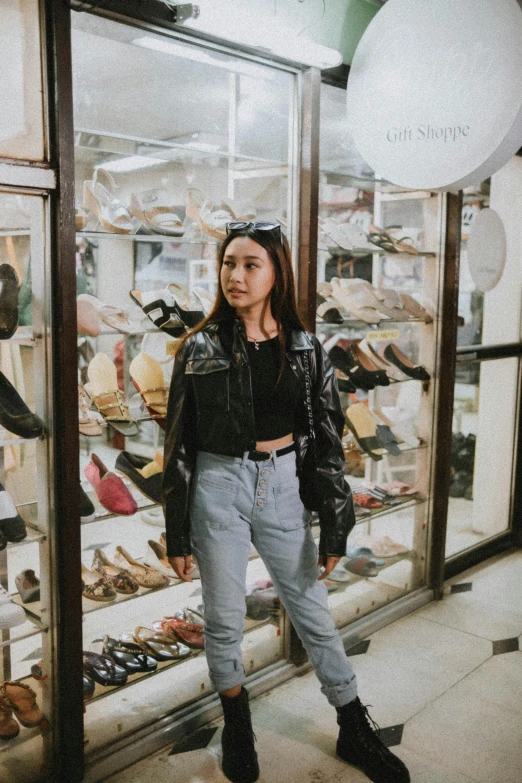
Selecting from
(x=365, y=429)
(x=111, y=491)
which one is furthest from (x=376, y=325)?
(x=111, y=491)

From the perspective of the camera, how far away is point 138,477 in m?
2.63

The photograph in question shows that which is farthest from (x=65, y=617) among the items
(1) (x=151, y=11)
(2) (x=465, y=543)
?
(2) (x=465, y=543)

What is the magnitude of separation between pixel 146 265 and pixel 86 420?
92 centimetres

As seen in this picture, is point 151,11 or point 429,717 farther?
point 429,717

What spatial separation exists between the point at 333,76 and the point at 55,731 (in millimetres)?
2590

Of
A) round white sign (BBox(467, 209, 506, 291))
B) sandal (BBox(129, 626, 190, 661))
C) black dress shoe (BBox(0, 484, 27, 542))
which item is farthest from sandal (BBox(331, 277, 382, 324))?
black dress shoe (BBox(0, 484, 27, 542))

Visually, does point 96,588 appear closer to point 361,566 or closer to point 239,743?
point 239,743

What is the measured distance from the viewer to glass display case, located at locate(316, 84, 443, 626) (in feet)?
10.9

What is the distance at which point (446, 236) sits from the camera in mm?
3518

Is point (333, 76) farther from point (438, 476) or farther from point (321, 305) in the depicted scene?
point (438, 476)

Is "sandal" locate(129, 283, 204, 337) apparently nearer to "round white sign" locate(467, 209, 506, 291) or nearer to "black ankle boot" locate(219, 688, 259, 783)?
"black ankle boot" locate(219, 688, 259, 783)

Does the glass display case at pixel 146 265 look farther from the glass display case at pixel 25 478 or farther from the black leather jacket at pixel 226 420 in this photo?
the black leather jacket at pixel 226 420

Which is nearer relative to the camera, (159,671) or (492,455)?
(159,671)

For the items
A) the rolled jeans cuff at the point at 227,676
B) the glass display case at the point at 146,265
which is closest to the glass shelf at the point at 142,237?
the glass display case at the point at 146,265
